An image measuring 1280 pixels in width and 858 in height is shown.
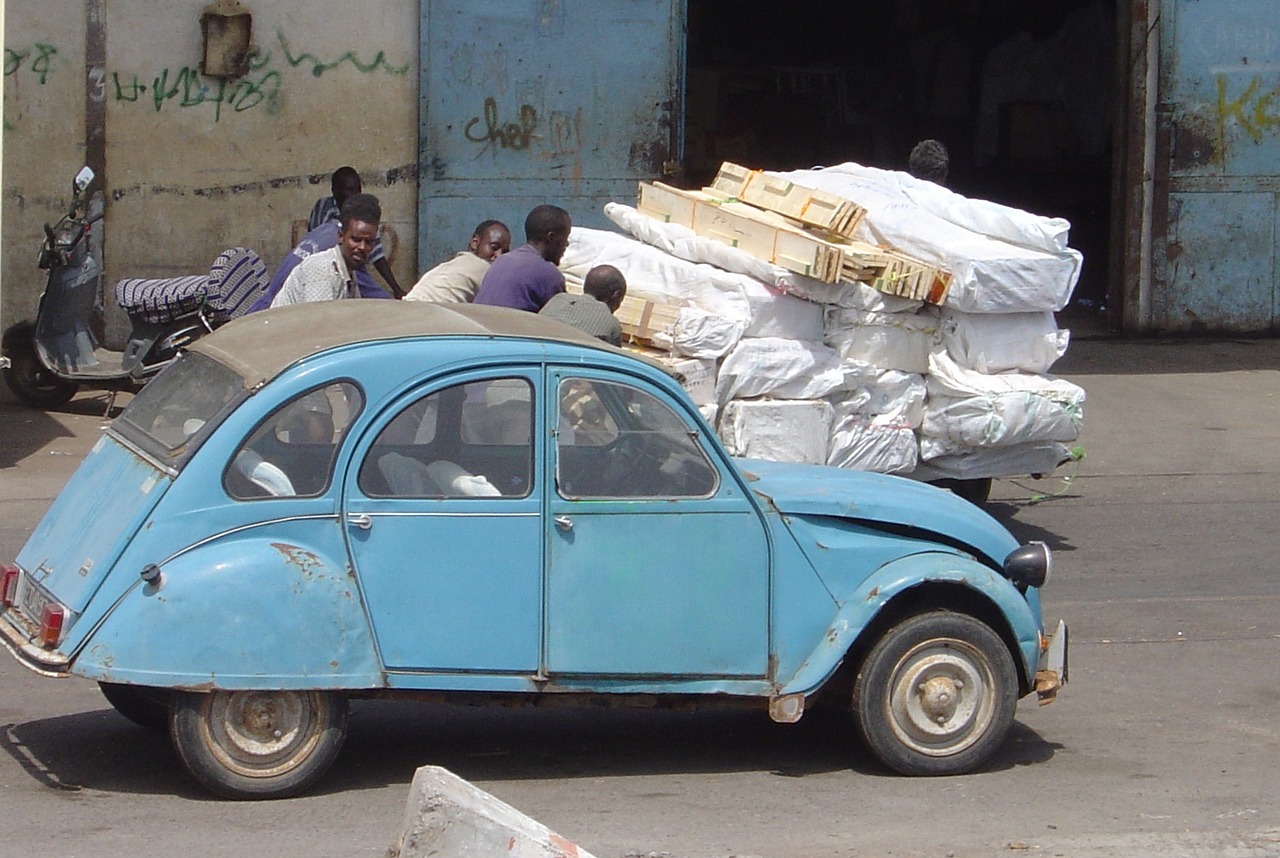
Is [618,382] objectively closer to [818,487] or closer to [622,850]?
[818,487]

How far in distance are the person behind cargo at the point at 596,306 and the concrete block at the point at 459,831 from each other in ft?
10.8

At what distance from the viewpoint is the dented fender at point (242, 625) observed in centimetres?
492

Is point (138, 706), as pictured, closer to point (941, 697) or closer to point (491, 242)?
point (941, 697)

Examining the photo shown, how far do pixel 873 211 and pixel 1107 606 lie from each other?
2.24 m

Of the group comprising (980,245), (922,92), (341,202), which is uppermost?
(922,92)

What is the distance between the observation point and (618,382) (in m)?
5.38

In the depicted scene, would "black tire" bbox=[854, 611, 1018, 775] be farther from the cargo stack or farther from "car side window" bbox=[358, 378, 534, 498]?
the cargo stack

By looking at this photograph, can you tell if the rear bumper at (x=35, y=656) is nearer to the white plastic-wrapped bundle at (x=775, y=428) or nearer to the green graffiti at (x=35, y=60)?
the white plastic-wrapped bundle at (x=775, y=428)

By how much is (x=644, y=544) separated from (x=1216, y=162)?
11.8m

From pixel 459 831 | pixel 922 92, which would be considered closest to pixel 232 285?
pixel 459 831

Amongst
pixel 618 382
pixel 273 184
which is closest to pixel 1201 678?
pixel 618 382

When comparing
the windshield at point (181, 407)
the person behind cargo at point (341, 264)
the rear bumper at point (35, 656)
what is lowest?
the rear bumper at point (35, 656)

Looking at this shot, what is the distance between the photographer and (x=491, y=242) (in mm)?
9109

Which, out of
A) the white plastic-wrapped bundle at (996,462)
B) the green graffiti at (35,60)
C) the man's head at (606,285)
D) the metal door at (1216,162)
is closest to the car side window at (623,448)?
the man's head at (606,285)
